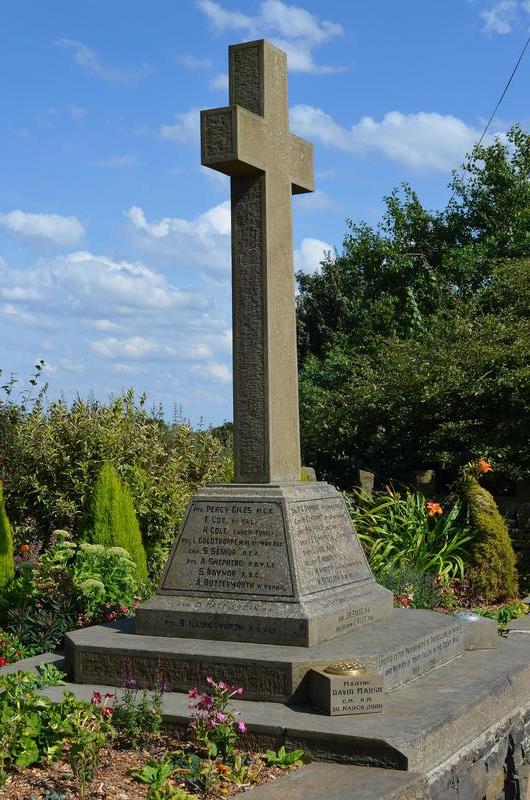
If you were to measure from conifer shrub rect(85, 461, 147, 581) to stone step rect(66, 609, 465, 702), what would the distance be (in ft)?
11.5

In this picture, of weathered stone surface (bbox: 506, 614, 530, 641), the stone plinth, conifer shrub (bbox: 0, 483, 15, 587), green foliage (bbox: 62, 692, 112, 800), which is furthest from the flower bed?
conifer shrub (bbox: 0, 483, 15, 587)

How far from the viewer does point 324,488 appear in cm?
642

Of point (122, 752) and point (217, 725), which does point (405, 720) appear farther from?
point (122, 752)

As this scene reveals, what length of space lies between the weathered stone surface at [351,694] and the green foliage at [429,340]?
7249mm

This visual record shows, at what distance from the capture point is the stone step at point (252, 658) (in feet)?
Answer: 16.8

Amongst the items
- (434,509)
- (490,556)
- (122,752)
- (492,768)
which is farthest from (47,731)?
(434,509)

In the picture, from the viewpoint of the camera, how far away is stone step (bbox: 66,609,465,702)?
513 cm

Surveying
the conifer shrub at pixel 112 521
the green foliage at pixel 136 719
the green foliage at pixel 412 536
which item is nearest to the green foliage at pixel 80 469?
the conifer shrub at pixel 112 521

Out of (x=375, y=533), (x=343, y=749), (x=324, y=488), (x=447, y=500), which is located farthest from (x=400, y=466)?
(x=343, y=749)

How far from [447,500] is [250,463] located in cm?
591

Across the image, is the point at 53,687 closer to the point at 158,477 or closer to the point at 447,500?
the point at 158,477

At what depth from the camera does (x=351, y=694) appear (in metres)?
4.86

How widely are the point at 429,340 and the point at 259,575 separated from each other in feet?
30.5

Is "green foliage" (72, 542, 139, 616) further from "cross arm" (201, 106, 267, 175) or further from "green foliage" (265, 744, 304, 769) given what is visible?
"cross arm" (201, 106, 267, 175)
